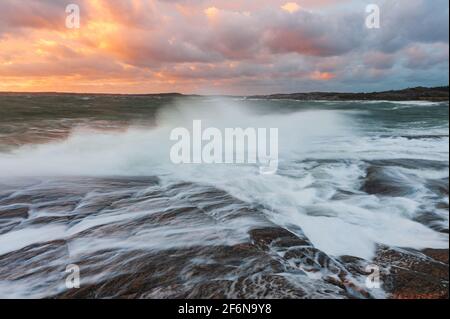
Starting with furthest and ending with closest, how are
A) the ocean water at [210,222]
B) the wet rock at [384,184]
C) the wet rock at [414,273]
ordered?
1. the wet rock at [384,184]
2. the ocean water at [210,222]
3. the wet rock at [414,273]

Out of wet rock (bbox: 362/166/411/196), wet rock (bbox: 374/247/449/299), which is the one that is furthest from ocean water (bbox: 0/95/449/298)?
wet rock (bbox: 374/247/449/299)

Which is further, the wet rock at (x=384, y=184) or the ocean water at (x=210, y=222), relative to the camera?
the wet rock at (x=384, y=184)

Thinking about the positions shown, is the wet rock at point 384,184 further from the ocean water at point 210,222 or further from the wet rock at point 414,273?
the wet rock at point 414,273

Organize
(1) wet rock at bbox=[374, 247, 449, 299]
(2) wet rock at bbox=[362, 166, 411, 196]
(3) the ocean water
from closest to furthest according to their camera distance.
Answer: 1. (1) wet rock at bbox=[374, 247, 449, 299]
2. (3) the ocean water
3. (2) wet rock at bbox=[362, 166, 411, 196]

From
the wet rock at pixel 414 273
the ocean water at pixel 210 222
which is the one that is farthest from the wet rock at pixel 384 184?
the wet rock at pixel 414 273

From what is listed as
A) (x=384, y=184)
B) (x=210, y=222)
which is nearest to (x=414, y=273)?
(x=210, y=222)

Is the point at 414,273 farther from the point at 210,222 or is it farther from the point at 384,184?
the point at 384,184

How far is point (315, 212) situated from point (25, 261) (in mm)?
4214

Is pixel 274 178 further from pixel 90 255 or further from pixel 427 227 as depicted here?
pixel 90 255

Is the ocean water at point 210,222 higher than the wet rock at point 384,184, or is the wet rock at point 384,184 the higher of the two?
the wet rock at point 384,184

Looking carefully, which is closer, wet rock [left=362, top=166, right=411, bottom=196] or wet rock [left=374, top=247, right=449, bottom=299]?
wet rock [left=374, top=247, right=449, bottom=299]

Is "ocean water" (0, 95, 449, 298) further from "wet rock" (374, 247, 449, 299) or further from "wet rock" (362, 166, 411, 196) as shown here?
"wet rock" (374, 247, 449, 299)

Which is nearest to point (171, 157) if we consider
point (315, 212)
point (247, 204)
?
point (247, 204)

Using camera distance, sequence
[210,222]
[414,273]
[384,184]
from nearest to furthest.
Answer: [414,273]
[210,222]
[384,184]
